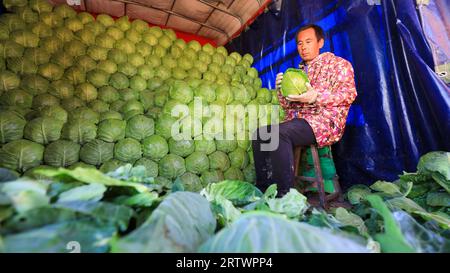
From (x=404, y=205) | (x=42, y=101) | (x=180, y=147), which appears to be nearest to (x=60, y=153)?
(x=42, y=101)

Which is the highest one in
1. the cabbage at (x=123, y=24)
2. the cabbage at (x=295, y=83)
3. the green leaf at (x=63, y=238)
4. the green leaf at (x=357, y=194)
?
the cabbage at (x=123, y=24)

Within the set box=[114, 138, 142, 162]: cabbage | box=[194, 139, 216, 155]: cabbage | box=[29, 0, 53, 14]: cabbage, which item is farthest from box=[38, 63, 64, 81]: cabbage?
box=[194, 139, 216, 155]: cabbage

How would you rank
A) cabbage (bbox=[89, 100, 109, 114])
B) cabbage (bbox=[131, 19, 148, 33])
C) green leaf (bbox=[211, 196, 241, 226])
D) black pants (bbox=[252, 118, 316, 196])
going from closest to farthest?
green leaf (bbox=[211, 196, 241, 226]), black pants (bbox=[252, 118, 316, 196]), cabbage (bbox=[89, 100, 109, 114]), cabbage (bbox=[131, 19, 148, 33])

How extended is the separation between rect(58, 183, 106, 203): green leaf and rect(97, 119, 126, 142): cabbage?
1957mm

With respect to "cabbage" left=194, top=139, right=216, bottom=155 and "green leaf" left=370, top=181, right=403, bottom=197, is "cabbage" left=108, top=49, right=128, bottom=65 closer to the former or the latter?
"cabbage" left=194, top=139, right=216, bottom=155

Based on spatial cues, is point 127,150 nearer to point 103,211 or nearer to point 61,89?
point 61,89

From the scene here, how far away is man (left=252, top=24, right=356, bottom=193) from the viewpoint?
220 centimetres

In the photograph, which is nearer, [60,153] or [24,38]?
[60,153]

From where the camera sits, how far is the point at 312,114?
96.4 inches

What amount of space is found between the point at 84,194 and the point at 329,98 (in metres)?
2.15

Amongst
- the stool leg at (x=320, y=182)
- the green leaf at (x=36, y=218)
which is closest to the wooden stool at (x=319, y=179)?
the stool leg at (x=320, y=182)

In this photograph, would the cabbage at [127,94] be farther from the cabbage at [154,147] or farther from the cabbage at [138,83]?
the cabbage at [154,147]

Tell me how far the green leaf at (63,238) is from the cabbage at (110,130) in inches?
81.6

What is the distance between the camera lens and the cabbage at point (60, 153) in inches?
85.5
